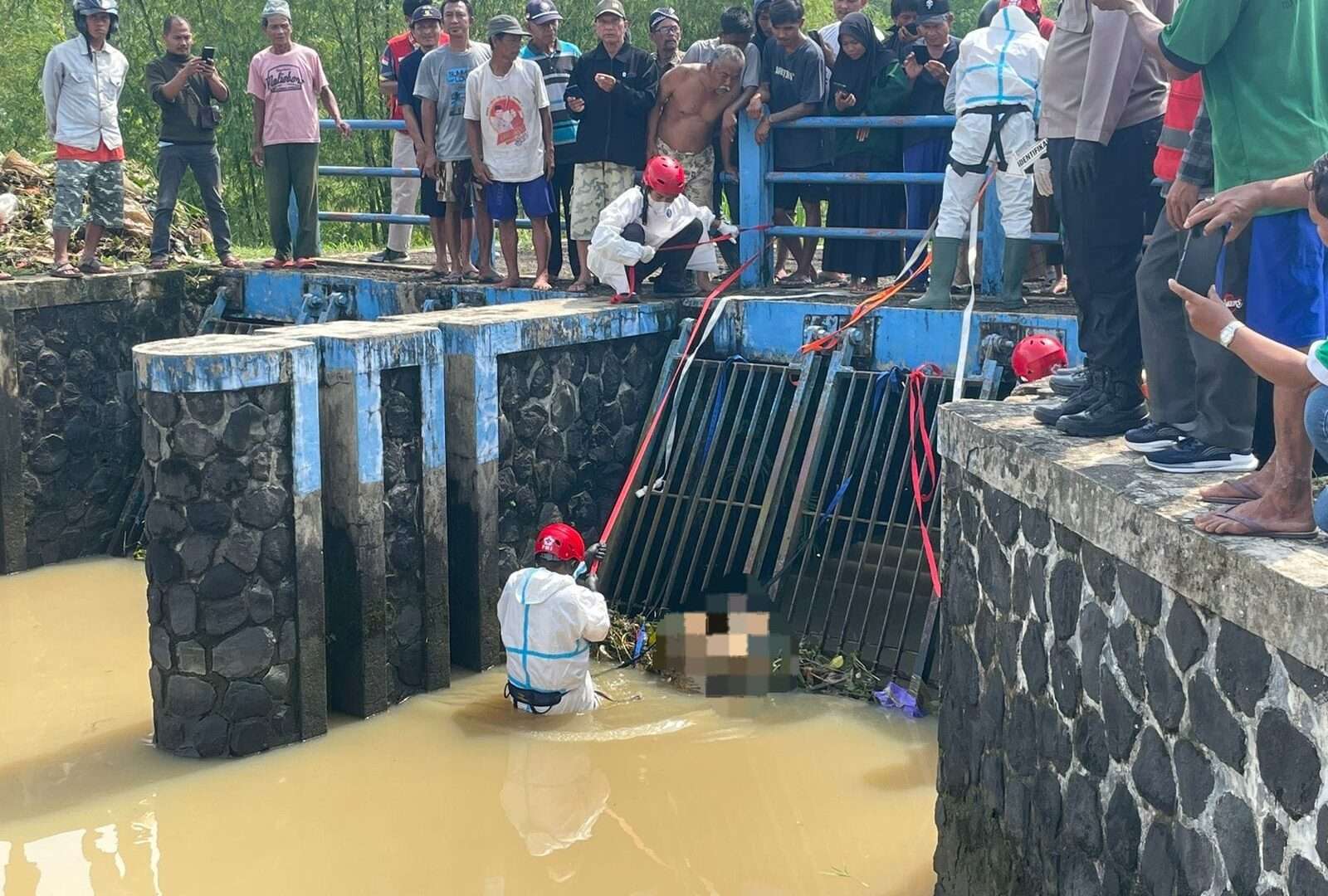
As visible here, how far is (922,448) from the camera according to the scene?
314 inches

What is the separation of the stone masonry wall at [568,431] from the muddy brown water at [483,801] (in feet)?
3.35

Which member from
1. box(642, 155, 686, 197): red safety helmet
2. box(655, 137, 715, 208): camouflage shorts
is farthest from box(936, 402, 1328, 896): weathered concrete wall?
box(655, 137, 715, 208): camouflage shorts

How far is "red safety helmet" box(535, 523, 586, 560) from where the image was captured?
6914mm

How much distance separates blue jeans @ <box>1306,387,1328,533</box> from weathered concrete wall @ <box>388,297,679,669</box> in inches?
200

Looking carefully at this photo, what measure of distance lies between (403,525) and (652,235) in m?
2.44

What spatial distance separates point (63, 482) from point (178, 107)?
267 centimetres

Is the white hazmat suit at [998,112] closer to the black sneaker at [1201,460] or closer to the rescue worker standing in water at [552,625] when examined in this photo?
the rescue worker standing in water at [552,625]

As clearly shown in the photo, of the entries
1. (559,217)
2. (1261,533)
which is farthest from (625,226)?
(1261,533)

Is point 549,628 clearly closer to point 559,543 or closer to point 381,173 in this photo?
point 559,543

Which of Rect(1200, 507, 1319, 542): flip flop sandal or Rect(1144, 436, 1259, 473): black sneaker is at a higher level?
Rect(1144, 436, 1259, 473): black sneaker

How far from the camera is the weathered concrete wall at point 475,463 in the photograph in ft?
25.6

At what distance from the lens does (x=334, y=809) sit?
6.30 metres

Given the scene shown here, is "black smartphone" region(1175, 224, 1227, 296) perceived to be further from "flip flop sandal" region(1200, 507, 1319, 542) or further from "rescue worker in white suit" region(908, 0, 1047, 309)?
"rescue worker in white suit" region(908, 0, 1047, 309)

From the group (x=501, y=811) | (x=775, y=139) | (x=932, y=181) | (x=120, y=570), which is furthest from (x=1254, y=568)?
(x=120, y=570)
